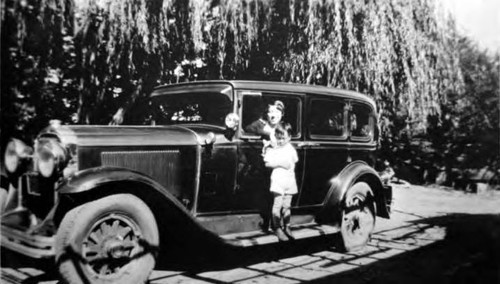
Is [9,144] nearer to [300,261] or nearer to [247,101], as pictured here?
[247,101]

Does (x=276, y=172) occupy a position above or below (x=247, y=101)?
below

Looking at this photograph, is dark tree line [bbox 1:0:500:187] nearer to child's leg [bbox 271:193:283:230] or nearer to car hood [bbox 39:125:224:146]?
car hood [bbox 39:125:224:146]

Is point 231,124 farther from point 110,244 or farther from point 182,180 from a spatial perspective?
point 110,244

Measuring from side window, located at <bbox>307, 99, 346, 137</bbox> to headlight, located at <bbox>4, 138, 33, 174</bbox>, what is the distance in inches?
111

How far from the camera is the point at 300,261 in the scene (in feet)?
15.6

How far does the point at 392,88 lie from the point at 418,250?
3.38m

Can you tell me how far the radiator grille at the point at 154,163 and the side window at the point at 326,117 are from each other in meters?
1.63

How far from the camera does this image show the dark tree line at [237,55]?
5.23m

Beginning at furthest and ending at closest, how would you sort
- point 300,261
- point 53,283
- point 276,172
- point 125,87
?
1. point 125,87
2. point 300,261
3. point 276,172
4. point 53,283

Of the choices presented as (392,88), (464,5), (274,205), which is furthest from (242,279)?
(392,88)

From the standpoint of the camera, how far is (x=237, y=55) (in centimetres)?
702

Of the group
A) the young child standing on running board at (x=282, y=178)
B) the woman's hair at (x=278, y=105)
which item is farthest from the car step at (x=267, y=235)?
the woman's hair at (x=278, y=105)

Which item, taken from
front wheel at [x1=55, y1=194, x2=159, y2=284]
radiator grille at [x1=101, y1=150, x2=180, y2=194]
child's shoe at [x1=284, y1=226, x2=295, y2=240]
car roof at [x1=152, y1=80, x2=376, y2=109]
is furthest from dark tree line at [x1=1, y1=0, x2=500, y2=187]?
child's shoe at [x1=284, y1=226, x2=295, y2=240]

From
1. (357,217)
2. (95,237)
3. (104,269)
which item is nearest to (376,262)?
(357,217)
